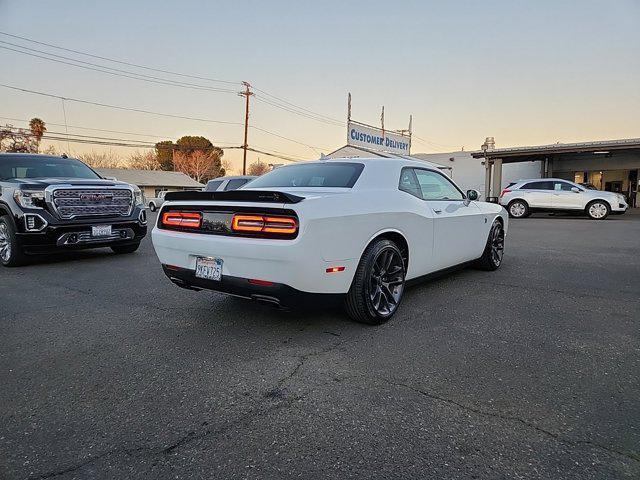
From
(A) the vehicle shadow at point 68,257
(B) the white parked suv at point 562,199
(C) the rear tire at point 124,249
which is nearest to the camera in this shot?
(A) the vehicle shadow at point 68,257

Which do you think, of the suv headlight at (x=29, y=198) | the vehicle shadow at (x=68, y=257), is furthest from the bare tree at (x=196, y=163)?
the suv headlight at (x=29, y=198)

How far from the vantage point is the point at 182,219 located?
365 cm

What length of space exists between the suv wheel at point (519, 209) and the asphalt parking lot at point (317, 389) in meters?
14.6

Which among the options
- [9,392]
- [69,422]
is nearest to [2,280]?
[9,392]

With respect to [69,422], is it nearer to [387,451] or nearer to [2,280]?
[387,451]

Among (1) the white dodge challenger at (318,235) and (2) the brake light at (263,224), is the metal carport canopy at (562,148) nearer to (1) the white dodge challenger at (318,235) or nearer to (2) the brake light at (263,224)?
(1) the white dodge challenger at (318,235)

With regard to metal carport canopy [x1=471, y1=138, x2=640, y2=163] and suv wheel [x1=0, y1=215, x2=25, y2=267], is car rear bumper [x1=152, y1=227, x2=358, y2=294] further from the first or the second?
metal carport canopy [x1=471, y1=138, x2=640, y2=163]

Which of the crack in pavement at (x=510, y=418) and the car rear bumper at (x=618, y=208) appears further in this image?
the car rear bumper at (x=618, y=208)

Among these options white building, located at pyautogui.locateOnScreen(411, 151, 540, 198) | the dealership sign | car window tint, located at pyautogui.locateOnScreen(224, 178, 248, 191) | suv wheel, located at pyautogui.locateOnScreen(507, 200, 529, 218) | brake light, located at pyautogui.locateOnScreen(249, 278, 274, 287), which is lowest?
brake light, located at pyautogui.locateOnScreen(249, 278, 274, 287)

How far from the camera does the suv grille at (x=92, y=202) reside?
20.7 feet

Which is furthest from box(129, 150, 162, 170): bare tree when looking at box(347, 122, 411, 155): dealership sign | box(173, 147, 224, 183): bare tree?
box(347, 122, 411, 155): dealership sign

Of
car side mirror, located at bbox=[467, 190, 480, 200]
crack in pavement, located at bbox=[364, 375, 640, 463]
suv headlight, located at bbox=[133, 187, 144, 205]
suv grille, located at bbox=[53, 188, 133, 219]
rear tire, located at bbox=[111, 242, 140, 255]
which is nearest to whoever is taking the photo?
crack in pavement, located at bbox=[364, 375, 640, 463]

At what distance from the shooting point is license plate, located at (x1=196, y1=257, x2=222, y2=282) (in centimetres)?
330

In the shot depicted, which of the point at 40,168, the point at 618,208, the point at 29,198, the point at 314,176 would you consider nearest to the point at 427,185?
the point at 314,176
